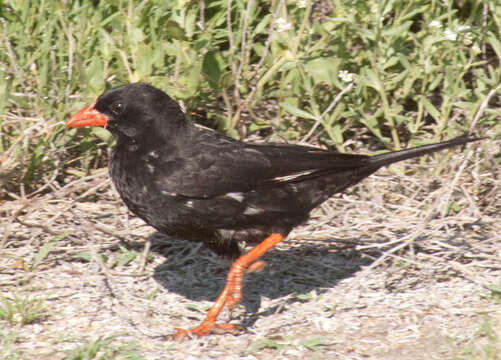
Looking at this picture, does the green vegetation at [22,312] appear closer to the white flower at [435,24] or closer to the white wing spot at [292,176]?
the white wing spot at [292,176]

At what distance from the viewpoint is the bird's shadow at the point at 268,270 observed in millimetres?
4660

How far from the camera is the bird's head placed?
4.43 m

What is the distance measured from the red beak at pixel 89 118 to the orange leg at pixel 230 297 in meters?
1.10

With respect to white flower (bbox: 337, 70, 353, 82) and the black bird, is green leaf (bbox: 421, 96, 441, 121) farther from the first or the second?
the black bird

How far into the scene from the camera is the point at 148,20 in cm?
542

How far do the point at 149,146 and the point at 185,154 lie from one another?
8.2 inches

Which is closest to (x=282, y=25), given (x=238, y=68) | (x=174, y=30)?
(x=238, y=68)

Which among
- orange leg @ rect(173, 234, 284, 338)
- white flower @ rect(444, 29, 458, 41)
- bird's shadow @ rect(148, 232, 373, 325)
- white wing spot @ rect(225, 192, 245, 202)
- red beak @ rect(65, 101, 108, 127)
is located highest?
white flower @ rect(444, 29, 458, 41)

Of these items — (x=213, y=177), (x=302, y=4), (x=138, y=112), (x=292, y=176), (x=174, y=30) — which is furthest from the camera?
(x=302, y=4)

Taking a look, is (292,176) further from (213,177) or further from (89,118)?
(89,118)

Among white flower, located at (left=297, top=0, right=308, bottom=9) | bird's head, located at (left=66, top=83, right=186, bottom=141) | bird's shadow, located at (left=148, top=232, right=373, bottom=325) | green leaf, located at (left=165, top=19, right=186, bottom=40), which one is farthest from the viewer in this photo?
white flower, located at (left=297, top=0, right=308, bottom=9)

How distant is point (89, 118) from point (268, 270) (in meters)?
1.40

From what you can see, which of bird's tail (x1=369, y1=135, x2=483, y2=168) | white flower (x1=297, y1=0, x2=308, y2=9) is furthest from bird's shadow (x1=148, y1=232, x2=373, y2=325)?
white flower (x1=297, y1=0, x2=308, y2=9)

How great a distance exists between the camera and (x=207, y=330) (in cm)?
412
